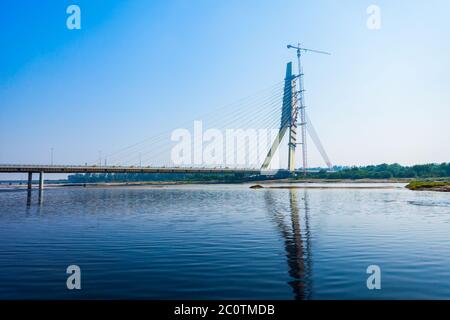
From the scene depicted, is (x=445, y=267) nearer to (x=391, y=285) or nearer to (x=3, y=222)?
(x=391, y=285)

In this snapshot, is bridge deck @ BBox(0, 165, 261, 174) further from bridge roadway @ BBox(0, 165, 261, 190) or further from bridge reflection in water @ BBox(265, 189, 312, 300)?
bridge reflection in water @ BBox(265, 189, 312, 300)

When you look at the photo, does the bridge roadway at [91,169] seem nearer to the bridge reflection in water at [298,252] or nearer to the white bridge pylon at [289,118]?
the white bridge pylon at [289,118]

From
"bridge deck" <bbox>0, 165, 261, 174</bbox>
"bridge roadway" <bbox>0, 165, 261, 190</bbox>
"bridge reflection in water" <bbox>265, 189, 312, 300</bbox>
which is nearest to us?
"bridge reflection in water" <bbox>265, 189, 312, 300</bbox>

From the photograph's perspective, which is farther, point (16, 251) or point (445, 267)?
point (16, 251)

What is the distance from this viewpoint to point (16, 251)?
739 inches

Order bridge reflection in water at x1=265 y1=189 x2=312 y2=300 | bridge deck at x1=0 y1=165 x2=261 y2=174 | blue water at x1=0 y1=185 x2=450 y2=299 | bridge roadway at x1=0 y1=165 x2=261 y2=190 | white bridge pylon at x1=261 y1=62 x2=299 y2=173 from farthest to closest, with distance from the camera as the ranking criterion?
white bridge pylon at x1=261 y1=62 x2=299 y2=173
bridge roadway at x1=0 y1=165 x2=261 y2=190
bridge deck at x1=0 y1=165 x2=261 y2=174
bridge reflection in water at x1=265 y1=189 x2=312 y2=300
blue water at x1=0 y1=185 x2=450 y2=299

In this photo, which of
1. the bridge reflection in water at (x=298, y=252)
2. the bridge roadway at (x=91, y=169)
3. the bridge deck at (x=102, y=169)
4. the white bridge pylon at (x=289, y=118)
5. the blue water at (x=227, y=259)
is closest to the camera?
the blue water at (x=227, y=259)

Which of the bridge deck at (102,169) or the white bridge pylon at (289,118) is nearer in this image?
the bridge deck at (102,169)

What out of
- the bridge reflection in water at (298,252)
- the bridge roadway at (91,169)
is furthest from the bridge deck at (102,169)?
the bridge reflection in water at (298,252)

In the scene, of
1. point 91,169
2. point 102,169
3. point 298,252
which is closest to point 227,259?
point 298,252

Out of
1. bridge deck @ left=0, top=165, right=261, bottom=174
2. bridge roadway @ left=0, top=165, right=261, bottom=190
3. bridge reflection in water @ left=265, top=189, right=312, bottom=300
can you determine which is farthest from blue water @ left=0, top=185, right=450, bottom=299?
bridge roadway @ left=0, top=165, right=261, bottom=190

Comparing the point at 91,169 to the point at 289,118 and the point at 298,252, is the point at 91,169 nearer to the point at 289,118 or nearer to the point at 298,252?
the point at 289,118

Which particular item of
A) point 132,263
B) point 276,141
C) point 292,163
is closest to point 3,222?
point 132,263
